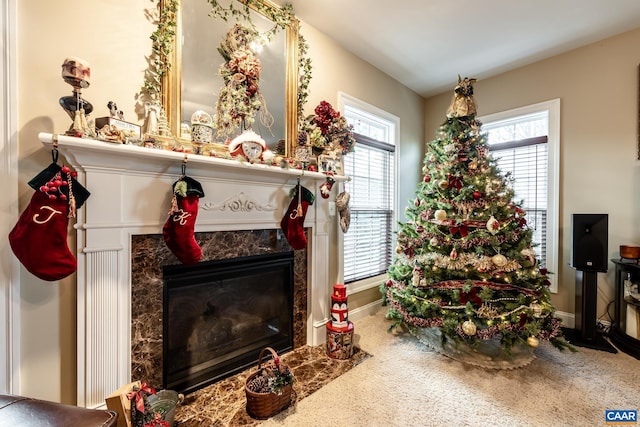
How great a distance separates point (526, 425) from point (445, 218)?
4.72ft

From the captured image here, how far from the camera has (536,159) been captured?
10.2 feet

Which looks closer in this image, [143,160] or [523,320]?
[143,160]

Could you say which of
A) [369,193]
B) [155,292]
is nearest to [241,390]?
[155,292]

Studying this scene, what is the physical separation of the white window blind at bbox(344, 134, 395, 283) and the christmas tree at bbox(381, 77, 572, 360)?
54 cm

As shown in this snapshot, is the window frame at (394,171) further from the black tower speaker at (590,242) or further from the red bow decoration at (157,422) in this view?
the red bow decoration at (157,422)

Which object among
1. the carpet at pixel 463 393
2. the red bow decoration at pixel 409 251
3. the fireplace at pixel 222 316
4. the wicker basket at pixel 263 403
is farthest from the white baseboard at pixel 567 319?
the wicker basket at pixel 263 403

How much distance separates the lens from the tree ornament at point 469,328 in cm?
206

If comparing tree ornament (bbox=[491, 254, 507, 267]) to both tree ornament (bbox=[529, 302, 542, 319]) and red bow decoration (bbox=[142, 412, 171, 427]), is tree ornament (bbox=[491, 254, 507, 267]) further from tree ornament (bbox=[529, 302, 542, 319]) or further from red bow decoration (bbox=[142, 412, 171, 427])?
red bow decoration (bbox=[142, 412, 171, 427])

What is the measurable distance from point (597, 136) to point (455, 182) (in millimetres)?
1657

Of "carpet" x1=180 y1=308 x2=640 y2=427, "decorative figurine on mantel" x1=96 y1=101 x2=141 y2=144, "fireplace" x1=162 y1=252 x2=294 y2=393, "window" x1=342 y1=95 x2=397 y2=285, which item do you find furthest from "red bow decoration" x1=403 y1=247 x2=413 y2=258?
"decorative figurine on mantel" x1=96 y1=101 x2=141 y2=144

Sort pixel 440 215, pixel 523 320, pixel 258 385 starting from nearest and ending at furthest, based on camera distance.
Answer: pixel 258 385 < pixel 523 320 < pixel 440 215

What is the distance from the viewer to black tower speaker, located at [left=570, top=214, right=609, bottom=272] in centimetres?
236

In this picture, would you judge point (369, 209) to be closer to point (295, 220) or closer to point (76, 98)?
point (295, 220)

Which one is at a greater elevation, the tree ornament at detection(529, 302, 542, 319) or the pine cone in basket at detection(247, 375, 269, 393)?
the tree ornament at detection(529, 302, 542, 319)
